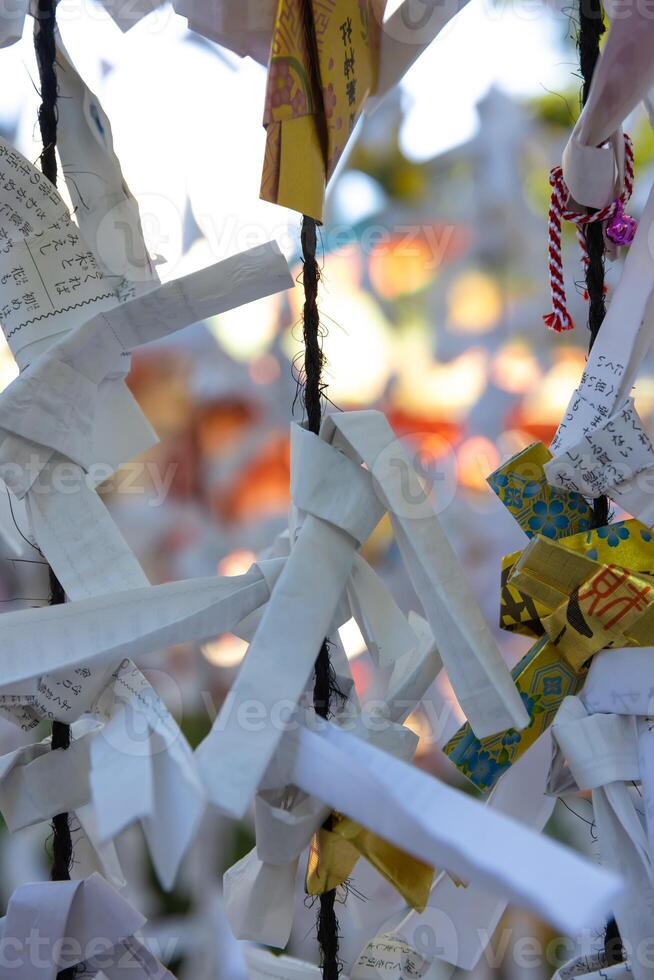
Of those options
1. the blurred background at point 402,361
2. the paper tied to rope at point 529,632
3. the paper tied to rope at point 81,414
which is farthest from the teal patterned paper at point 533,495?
the blurred background at point 402,361

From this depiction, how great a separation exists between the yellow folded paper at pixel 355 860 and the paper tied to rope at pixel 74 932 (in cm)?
7

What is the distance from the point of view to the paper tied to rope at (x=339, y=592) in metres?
0.28

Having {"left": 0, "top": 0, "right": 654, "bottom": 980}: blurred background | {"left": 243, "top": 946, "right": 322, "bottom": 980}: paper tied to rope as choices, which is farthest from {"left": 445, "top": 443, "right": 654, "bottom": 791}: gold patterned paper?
{"left": 0, "top": 0, "right": 654, "bottom": 980}: blurred background

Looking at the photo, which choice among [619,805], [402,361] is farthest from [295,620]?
[402,361]

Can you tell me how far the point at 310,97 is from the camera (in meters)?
0.32

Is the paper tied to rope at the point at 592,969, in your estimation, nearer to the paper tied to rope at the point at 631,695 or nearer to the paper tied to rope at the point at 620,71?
the paper tied to rope at the point at 631,695

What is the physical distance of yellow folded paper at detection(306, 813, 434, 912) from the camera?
1.03ft

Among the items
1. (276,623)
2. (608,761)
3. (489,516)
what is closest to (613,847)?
(608,761)

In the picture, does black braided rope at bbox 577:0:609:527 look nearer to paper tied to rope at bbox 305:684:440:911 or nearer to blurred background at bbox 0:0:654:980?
paper tied to rope at bbox 305:684:440:911

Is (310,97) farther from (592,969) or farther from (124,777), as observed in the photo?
(592,969)

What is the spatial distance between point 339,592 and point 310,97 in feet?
0.51

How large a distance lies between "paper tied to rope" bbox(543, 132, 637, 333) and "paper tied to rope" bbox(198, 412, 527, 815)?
0.11 m

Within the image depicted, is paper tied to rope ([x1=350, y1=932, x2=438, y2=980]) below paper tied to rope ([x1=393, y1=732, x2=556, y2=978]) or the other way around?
below

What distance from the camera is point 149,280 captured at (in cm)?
37
